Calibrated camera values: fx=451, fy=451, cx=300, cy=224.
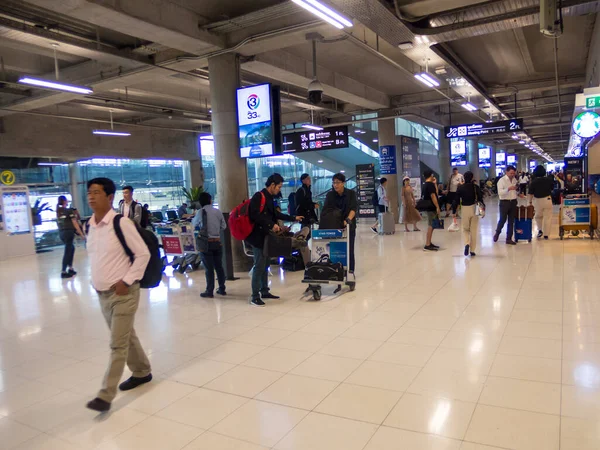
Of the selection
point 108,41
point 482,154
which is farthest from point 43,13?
point 482,154

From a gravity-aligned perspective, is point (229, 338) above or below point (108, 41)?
below

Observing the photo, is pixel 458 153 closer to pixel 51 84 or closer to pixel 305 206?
pixel 305 206

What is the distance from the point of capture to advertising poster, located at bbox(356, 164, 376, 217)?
16.4 m

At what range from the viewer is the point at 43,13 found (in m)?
6.75

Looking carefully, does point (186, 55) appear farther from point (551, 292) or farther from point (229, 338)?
point (551, 292)

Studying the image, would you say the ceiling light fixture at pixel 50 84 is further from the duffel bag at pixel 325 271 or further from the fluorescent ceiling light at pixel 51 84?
the duffel bag at pixel 325 271

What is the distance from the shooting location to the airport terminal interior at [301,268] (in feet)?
9.57

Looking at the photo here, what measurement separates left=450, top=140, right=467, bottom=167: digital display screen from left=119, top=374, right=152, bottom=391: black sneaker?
60.1 feet

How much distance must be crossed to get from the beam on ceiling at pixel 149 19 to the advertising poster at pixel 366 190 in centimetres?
963

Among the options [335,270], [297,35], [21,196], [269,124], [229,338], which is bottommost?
[229,338]

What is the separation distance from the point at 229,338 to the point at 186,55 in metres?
5.70

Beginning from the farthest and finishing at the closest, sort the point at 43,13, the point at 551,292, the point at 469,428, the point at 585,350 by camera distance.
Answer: the point at 43,13 → the point at 551,292 → the point at 585,350 → the point at 469,428

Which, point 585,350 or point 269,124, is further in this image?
point 269,124

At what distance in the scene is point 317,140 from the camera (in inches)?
558
